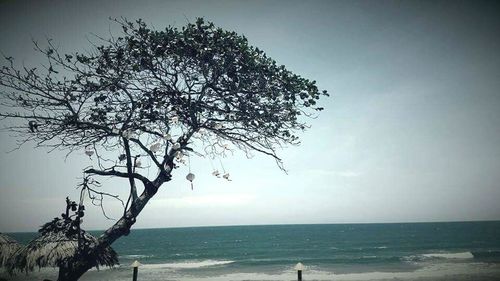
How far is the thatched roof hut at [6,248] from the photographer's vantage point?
7.49 metres

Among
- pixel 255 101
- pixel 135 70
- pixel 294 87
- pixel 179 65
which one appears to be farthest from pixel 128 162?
pixel 294 87

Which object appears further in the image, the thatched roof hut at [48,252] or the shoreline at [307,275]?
the shoreline at [307,275]

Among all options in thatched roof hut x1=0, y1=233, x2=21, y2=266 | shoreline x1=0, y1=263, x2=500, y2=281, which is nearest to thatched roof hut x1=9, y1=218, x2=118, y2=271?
thatched roof hut x1=0, y1=233, x2=21, y2=266

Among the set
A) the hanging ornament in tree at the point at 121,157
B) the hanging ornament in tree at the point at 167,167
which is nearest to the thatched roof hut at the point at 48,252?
the hanging ornament in tree at the point at 121,157

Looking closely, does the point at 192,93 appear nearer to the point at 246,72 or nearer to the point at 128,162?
the point at 246,72

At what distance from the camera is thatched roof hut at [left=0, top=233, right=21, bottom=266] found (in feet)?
24.6

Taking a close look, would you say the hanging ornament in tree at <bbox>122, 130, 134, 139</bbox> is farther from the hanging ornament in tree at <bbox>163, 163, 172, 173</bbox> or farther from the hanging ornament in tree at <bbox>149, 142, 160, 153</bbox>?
the hanging ornament in tree at <bbox>163, 163, 172, 173</bbox>

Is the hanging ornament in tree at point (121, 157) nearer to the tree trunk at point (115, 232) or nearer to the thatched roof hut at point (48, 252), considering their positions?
the tree trunk at point (115, 232)

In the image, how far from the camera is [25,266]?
24.5 feet

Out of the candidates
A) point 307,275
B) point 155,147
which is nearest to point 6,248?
point 155,147

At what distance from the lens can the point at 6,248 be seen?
7.61 metres

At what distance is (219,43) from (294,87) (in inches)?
70.0

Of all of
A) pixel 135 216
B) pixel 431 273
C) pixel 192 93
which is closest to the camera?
pixel 135 216

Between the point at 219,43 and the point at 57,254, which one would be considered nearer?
the point at 219,43
